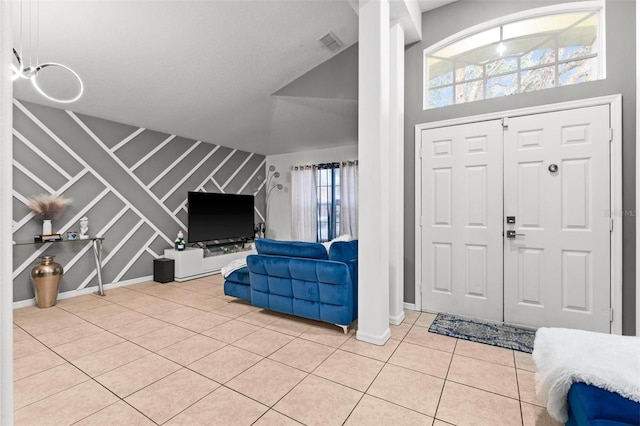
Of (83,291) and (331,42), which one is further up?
(331,42)

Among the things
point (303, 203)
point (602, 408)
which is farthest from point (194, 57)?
point (602, 408)

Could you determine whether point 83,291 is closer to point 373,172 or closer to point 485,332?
point 373,172

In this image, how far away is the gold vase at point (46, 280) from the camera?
11.4 ft

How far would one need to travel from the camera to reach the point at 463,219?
10.2 feet

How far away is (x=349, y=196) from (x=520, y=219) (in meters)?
3.47

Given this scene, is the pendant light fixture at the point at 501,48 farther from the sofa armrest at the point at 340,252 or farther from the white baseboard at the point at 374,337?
the white baseboard at the point at 374,337

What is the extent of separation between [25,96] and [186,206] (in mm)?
2500

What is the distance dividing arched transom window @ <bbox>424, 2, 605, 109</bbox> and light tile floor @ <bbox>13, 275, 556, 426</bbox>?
2.48 m

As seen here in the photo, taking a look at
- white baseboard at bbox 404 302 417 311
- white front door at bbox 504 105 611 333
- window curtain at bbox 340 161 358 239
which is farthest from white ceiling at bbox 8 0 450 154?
white baseboard at bbox 404 302 417 311

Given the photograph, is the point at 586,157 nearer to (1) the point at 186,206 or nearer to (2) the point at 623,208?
(2) the point at 623,208

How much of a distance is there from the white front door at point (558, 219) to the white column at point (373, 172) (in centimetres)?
136

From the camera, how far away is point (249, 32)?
339cm

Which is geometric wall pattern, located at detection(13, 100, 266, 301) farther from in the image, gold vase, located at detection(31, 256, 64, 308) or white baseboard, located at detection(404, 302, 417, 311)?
white baseboard, located at detection(404, 302, 417, 311)

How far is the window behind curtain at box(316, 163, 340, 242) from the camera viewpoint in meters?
6.26
